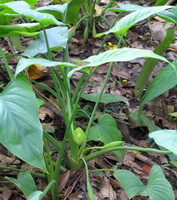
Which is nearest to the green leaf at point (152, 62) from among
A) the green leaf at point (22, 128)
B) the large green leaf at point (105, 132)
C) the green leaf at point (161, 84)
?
the green leaf at point (161, 84)

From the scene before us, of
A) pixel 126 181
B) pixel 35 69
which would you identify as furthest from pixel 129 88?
pixel 126 181

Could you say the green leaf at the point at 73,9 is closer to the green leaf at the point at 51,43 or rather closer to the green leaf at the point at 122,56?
the green leaf at the point at 51,43

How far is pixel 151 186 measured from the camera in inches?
32.9

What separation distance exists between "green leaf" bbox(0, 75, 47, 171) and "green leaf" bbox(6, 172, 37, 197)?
28 centimetres

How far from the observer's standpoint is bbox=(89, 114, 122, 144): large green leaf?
3.47 feet

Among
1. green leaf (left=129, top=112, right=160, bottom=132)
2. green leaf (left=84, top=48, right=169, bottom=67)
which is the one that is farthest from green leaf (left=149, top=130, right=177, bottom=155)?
green leaf (left=129, top=112, right=160, bottom=132)

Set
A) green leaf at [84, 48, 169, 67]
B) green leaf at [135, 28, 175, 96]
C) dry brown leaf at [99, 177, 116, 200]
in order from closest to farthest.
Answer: green leaf at [84, 48, 169, 67] < dry brown leaf at [99, 177, 116, 200] < green leaf at [135, 28, 175, 96]

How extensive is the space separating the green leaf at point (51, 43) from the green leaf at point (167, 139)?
18.2 inches

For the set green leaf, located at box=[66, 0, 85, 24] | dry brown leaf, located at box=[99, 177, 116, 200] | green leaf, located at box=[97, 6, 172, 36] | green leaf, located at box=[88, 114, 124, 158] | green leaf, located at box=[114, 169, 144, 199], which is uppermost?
green leaf, located at box=[97, 6, 172, 36]

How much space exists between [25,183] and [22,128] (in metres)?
0.30

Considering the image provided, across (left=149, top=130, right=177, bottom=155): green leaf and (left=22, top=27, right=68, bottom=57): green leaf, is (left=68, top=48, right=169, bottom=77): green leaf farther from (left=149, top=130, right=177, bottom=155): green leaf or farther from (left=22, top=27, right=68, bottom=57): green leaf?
(left=22, top=27, right=68, bottom=57): green leaf

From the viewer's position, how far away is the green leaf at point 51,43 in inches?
38.8

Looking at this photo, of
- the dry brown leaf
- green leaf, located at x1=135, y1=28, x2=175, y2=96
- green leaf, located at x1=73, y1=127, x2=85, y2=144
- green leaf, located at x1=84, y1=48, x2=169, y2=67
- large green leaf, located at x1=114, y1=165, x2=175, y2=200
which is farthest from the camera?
green leaf, located at x1=135, y1=28, x2=175, y2=96

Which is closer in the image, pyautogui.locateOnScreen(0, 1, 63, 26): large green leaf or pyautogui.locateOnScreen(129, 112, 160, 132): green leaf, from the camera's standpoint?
pyautogui.locateOnScreen(0, 1, 63, 26): large green leaf
